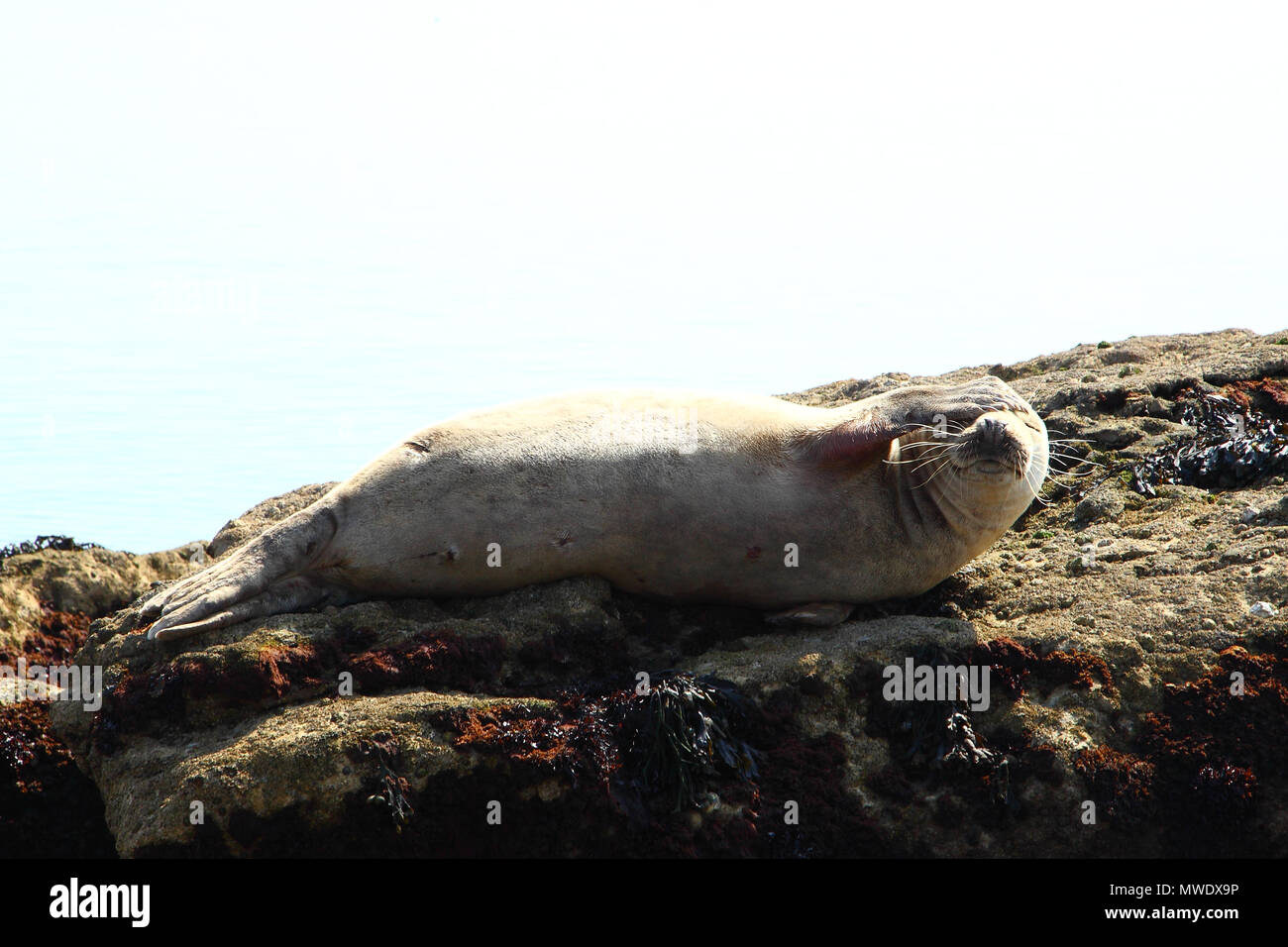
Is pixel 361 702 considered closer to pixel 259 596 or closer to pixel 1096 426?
pixel 259 596

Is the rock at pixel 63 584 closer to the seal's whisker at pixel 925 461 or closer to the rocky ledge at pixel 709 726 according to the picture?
the rocky ledge at pixel 709 726

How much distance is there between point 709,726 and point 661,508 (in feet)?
4.26

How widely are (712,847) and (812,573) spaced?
1.86 m

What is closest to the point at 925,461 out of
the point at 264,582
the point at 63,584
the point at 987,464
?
the point at 987,464

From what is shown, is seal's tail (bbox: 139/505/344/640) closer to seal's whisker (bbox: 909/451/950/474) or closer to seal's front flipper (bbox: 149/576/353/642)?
seal's front flipper (bbox: 149/576/353/642)

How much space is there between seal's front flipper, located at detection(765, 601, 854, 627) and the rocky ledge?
4.4 inches

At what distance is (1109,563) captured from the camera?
729 centimetres

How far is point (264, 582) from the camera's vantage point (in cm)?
670

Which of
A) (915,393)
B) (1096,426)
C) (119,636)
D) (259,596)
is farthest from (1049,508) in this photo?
(119,636)

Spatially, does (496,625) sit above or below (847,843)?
above

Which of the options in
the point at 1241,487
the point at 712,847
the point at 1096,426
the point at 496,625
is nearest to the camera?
the point at 712,847
